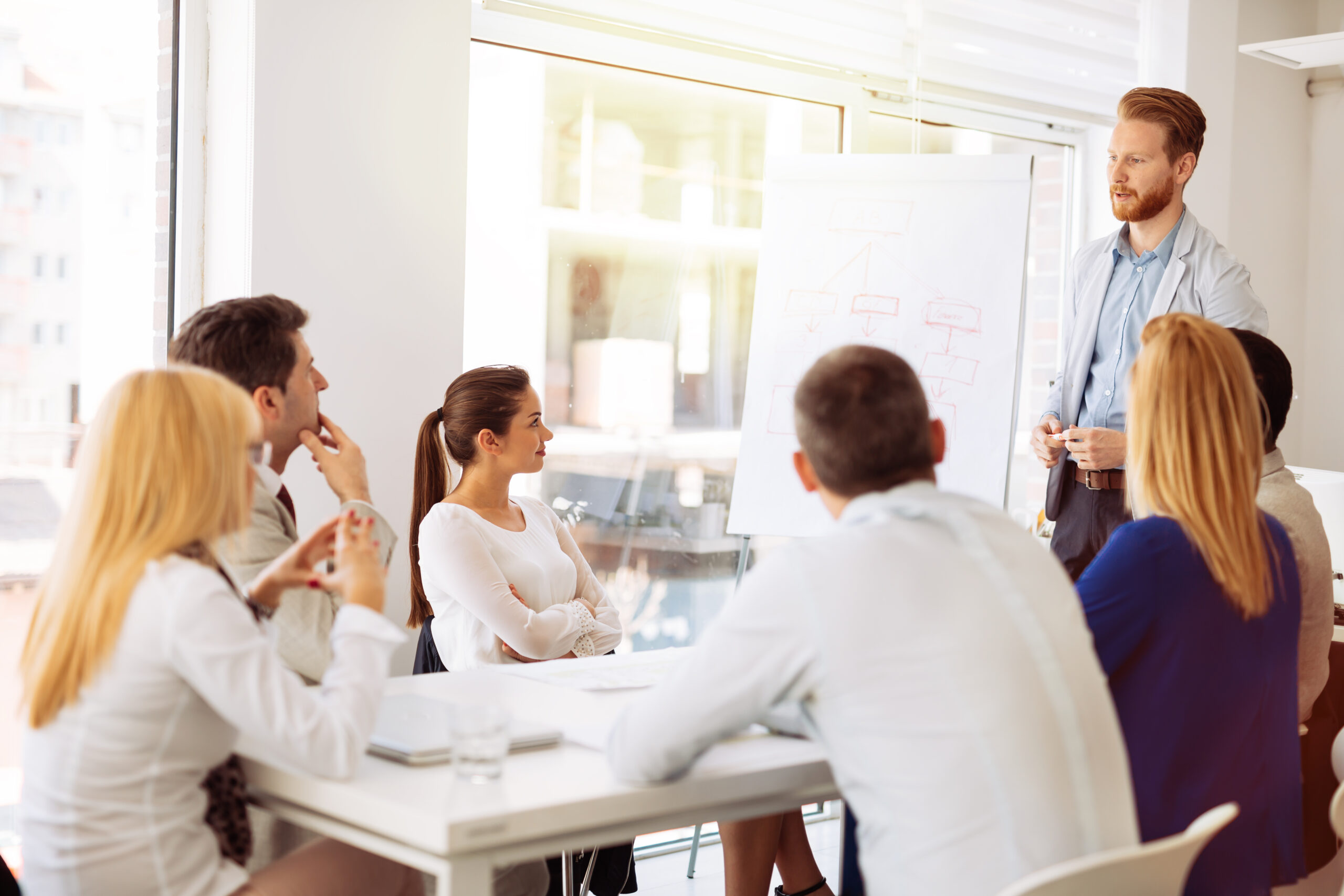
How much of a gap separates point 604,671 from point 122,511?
0.93 metres

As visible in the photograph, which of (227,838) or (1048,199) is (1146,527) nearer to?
(227,838)

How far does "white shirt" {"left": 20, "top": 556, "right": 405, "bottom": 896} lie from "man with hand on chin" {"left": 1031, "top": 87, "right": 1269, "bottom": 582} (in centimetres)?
200

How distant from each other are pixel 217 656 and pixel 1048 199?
3941 millimetres

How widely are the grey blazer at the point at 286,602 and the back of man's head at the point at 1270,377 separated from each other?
4.87ft

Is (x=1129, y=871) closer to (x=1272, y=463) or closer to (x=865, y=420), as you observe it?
→ (x=865, y=420)

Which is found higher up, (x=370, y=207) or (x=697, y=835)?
(x=370, y=207)

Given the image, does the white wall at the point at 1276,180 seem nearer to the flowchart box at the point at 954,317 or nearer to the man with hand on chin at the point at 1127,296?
the man with hand on chin at the point at 1127,296

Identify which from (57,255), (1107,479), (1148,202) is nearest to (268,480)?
(57,255)

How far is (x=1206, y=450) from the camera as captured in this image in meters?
1.64

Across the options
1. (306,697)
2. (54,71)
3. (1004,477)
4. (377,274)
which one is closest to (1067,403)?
(1004,477)

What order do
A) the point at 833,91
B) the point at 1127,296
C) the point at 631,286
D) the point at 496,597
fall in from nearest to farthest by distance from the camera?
the point at 496,597, the point at 1127,296, the point at 631,286, the point at 833,91

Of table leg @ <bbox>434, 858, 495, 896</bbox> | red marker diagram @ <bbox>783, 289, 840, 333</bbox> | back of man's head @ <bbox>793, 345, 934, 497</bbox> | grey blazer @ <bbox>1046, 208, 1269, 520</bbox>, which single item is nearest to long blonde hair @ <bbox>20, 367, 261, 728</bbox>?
table leg @ <bbox>434, 858, 495, 896</bbox>

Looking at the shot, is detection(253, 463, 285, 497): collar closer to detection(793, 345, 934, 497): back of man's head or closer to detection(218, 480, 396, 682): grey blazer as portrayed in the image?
detection(218, 480, 396, 682): grey blazer

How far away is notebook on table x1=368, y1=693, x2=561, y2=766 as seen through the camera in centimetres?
148
